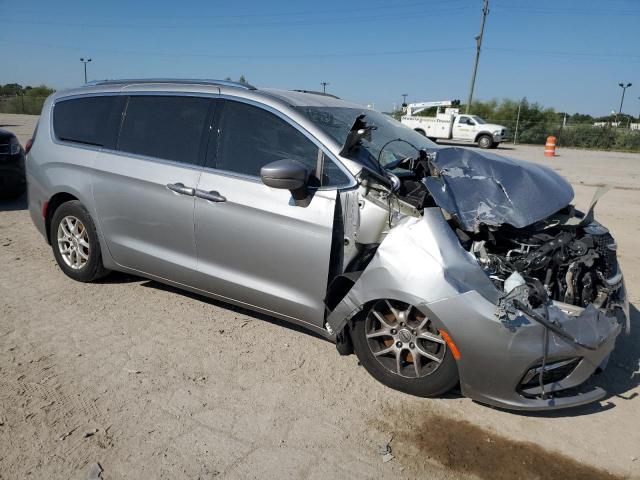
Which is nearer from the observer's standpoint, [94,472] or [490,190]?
[94,472]

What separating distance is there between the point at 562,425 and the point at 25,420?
3.16 meters

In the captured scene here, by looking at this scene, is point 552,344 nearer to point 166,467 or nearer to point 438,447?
point 438,447

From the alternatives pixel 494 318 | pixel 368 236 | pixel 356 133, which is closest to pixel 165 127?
pixel 356 133

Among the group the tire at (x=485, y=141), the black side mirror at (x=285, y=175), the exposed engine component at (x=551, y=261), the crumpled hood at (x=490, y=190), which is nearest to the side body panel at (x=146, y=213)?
the black side mirror at (x=285, y=175)

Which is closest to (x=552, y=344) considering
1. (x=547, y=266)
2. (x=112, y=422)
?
(x=547, y=266)

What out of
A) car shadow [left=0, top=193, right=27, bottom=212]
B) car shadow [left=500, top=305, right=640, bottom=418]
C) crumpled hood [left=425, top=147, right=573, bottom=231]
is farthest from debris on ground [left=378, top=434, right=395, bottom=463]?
car shadow [left=0, top=193, right=27, bottom=212]

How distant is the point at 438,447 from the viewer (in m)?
2.84

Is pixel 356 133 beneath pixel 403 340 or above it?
above

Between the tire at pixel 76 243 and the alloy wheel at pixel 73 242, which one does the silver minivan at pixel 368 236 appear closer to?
the tire at pixel 76 243

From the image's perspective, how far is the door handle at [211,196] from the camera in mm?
3668

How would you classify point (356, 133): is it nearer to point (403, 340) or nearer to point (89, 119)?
point (403, 340)

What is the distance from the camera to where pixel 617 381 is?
3.54 metres

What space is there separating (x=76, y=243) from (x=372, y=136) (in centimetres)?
295

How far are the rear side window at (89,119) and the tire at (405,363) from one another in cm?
275
